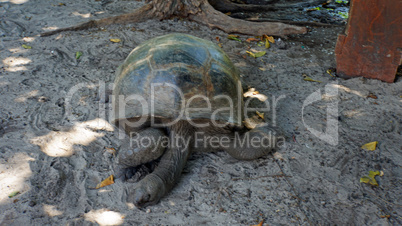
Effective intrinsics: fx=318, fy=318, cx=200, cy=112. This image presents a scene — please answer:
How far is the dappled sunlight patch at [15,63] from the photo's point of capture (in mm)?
4055

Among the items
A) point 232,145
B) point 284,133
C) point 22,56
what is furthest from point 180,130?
point 22,56

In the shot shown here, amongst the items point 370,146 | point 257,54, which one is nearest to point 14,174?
point 370,146

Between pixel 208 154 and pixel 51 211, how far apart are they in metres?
1.45

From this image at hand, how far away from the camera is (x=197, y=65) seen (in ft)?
9.37

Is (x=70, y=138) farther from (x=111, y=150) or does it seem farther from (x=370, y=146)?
(x=370, y=146)

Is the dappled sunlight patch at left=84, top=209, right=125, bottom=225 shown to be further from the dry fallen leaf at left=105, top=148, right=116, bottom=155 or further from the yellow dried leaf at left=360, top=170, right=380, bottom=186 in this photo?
the yellow dried leaf at left=360, top=170, right=380, bottom=186

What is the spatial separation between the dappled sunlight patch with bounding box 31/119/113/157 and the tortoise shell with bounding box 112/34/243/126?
16.6 inches

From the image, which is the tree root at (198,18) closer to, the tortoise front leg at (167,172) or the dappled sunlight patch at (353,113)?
the dappled sunlight patch at (353,113)

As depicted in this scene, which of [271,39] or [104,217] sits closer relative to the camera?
[104,217]

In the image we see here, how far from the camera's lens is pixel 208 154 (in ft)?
10.3

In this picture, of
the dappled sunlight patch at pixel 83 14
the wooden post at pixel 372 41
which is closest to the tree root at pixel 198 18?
the dappled sunlight patch at pixel 83 14

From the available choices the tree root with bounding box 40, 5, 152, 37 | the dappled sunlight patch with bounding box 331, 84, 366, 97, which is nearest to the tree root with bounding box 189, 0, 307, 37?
the tree root with bounding box 40, 5, 152, 37

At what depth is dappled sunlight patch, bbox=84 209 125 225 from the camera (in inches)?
95.2

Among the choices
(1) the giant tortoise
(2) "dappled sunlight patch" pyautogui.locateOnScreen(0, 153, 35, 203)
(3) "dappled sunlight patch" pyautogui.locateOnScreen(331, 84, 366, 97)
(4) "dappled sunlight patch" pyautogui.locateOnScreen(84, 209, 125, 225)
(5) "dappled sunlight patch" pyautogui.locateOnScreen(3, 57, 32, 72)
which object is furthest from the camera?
(5) "dappled sunlight patch" pyautogui.locateOnScreen(3, 57, 32, 72)
